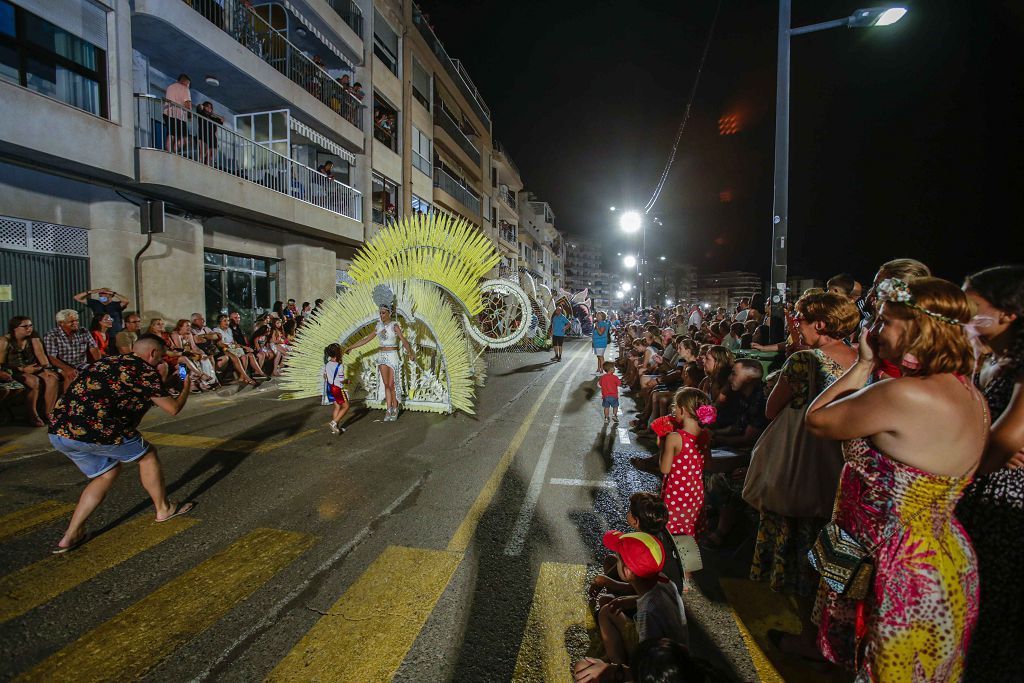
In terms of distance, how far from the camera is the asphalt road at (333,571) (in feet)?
8.45

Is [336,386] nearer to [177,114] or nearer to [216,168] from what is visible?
[216,168]

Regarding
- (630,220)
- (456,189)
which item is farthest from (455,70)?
(630,220)

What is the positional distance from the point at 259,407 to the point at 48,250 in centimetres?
594

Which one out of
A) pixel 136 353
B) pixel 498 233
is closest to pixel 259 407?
pixel 136 353

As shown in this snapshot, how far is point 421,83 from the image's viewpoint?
26.2m

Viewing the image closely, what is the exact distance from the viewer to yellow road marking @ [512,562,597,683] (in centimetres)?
252

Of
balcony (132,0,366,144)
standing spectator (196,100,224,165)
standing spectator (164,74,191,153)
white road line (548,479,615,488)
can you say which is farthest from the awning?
white road line (548,479,615,488)

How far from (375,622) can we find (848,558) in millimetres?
2425

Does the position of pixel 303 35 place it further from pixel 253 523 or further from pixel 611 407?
pixel 253 523

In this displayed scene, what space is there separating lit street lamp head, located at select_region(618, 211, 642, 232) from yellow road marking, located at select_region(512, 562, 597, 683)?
Answer: 2620 cm

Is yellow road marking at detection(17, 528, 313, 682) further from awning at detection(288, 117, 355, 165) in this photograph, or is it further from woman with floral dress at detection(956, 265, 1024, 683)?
awning at detection(288, 117, 355, 165)

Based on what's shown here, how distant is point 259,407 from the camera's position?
29.6 feet

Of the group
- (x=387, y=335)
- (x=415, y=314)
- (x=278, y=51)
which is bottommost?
(x=387, y=335)

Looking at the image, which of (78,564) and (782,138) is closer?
(78,564)
